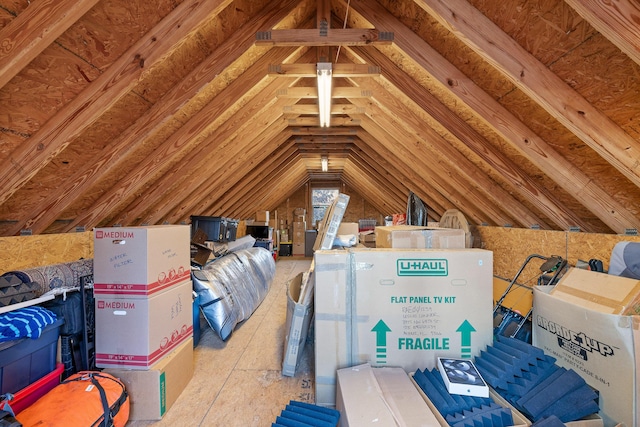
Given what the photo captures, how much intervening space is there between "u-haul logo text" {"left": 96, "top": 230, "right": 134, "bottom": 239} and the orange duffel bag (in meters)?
0.78

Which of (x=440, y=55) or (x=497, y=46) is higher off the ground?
(x=440, y=55)

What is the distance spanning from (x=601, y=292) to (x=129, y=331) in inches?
105

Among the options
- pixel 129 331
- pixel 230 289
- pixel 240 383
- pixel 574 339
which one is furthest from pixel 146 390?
pixel 574 339

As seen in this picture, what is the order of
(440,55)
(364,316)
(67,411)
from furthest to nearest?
(440,55) < (364,316) < (67,411)

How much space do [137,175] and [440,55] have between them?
271 cm

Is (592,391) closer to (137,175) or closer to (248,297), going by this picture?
(248,297)

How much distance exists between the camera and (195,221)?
473cm

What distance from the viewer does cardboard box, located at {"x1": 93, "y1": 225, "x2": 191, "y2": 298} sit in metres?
1.81

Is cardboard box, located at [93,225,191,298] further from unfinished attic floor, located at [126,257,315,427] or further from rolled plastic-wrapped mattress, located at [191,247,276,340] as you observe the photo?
rolled plastic-wrapped mattress, located at [191,247,276,340]

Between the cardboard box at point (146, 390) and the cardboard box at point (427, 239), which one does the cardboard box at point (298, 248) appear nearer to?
the cardboard box at point (427, 239)

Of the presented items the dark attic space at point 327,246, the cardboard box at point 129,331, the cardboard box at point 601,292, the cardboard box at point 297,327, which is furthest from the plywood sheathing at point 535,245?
the cardboard box at point 129,331

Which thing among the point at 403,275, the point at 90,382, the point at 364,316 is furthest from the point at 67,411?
the point at 403,275

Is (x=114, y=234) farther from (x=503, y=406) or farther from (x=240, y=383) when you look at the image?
(x=503, y=406)

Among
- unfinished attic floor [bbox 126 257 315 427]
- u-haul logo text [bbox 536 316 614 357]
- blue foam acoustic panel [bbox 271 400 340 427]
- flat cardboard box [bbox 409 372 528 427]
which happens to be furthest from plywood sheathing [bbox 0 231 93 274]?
u-haul logo text [bbox 536 316 614 357]
